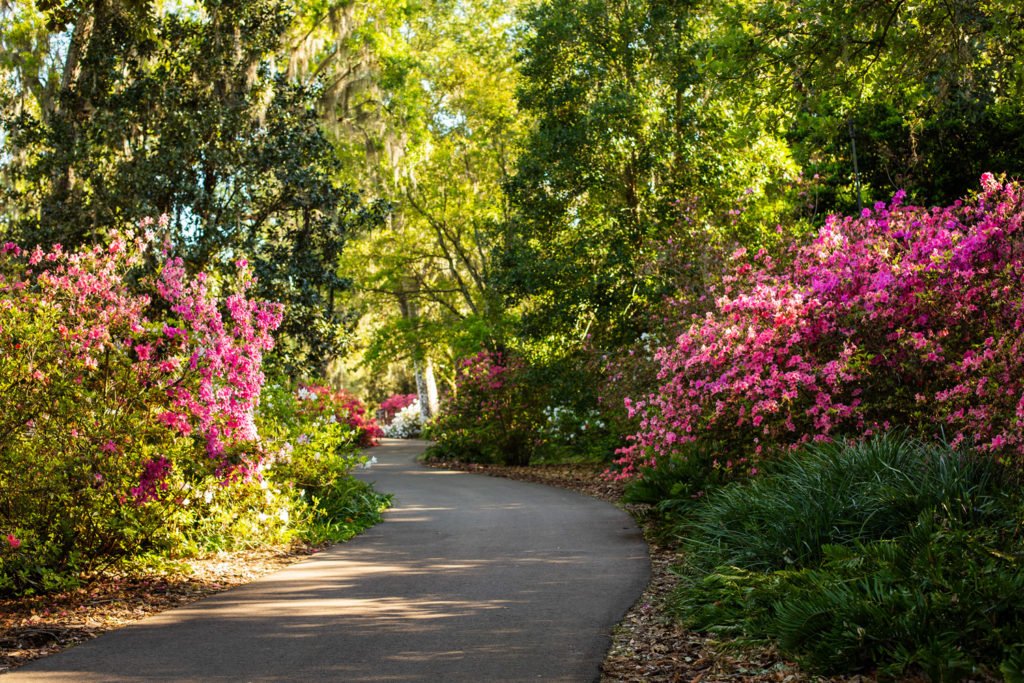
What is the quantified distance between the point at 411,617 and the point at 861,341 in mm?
4714

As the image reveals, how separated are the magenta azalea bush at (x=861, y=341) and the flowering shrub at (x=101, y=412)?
434 centimetres

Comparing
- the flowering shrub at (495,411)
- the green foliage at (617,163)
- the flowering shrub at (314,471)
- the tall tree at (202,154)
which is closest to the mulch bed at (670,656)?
the flowering shrub at (314,471)

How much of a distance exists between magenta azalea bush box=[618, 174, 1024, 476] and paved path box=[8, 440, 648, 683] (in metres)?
1.78

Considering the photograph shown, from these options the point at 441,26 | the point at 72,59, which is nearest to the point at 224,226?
the point at 72,59

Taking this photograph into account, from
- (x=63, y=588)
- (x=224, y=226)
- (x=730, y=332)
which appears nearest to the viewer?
(x=63, y=588)

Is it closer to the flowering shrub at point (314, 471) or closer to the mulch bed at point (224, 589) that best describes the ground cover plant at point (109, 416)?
the mulch bed at point (224, 589)

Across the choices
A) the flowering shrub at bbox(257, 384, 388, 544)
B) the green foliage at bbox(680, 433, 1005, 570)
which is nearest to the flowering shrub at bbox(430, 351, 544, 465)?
the flowering shrub at bbox(257, 384, 388, 544)

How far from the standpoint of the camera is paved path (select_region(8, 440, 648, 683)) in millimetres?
5551

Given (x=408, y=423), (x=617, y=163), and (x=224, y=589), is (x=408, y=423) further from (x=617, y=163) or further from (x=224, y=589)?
(x=224, y=589)

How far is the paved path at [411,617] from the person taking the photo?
18.2 feet

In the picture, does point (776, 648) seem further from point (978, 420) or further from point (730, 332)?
point (730, 332)

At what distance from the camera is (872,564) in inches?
218

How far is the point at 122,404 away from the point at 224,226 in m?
5.22

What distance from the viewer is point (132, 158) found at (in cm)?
1261
